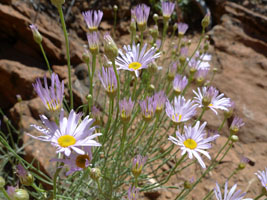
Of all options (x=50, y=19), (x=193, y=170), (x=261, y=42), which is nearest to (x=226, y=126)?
(x=193, y=170)

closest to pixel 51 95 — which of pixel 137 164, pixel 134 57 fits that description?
pixel 137 164

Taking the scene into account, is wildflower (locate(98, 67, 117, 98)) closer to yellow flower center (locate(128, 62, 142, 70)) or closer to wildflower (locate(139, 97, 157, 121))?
wildflower (locate(139, 97, 157, 121))

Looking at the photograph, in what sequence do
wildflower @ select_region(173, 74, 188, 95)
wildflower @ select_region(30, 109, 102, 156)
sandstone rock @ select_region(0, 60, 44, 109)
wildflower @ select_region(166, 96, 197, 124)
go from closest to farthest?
1. wildflower @ select_region(30, 109, 102, 156)
2. wildflower @ select_region(166, 96, 197, 124)
3. wildflower @ select_region(173, 74, 188, 95)
4. sandstone rock @ select_region(0, 60, 44, 109)

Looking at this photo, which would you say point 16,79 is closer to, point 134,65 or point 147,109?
point 134,65

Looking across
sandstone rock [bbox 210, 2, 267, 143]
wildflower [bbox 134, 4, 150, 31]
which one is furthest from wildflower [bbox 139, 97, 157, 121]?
sandstone rock [bbox 210, 2, 267, 143]

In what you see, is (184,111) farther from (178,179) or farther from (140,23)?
(178,179)

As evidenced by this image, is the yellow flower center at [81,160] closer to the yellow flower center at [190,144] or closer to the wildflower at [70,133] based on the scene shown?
the wildflower at [70,133]
